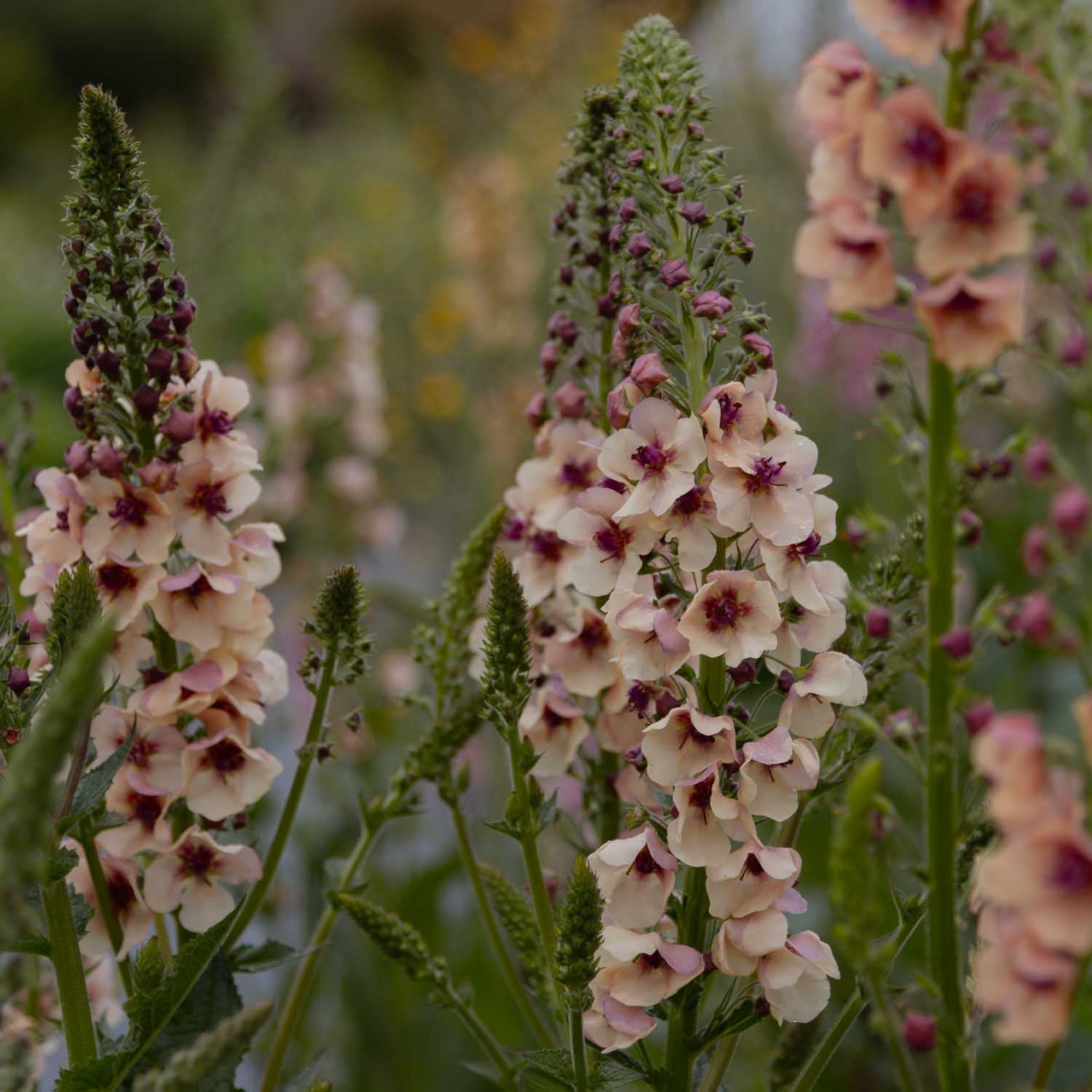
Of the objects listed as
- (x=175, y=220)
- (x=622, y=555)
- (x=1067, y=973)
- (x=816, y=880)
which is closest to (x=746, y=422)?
(x=622, y=555)

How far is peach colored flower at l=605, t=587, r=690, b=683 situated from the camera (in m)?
0.74

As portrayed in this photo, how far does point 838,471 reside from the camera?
118 inches

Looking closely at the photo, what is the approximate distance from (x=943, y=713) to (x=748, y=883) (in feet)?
0.57

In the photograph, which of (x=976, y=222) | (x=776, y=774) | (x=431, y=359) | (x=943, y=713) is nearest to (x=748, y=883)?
(x=776, y=774)

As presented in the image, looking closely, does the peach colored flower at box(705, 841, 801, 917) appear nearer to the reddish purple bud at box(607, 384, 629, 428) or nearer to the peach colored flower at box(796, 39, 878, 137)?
the reddish purple bud at box(607, 384, 629, 428)

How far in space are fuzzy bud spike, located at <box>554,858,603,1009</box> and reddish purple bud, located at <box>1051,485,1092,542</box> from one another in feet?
1.00

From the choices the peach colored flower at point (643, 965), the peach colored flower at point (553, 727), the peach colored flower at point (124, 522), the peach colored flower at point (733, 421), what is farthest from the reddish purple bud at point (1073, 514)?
the peach colored flower at point (124, 522)

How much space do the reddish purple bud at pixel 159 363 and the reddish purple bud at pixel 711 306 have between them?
32 centimetres

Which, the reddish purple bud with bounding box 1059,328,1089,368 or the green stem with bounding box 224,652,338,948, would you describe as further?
the green stem with bounding box 224,652,338,948

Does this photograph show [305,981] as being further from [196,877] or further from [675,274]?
[675,274]

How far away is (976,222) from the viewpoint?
0.58 meters

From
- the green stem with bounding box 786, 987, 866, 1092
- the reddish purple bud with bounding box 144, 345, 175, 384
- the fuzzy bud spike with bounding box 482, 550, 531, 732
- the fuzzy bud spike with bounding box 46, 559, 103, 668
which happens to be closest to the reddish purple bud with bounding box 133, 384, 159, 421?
the reddish purple bud with bounding box 144, 345, 175, 384

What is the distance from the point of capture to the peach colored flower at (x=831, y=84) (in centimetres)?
63

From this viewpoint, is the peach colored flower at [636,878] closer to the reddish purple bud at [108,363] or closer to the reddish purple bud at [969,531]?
the reddish purple bud at [969,531]
